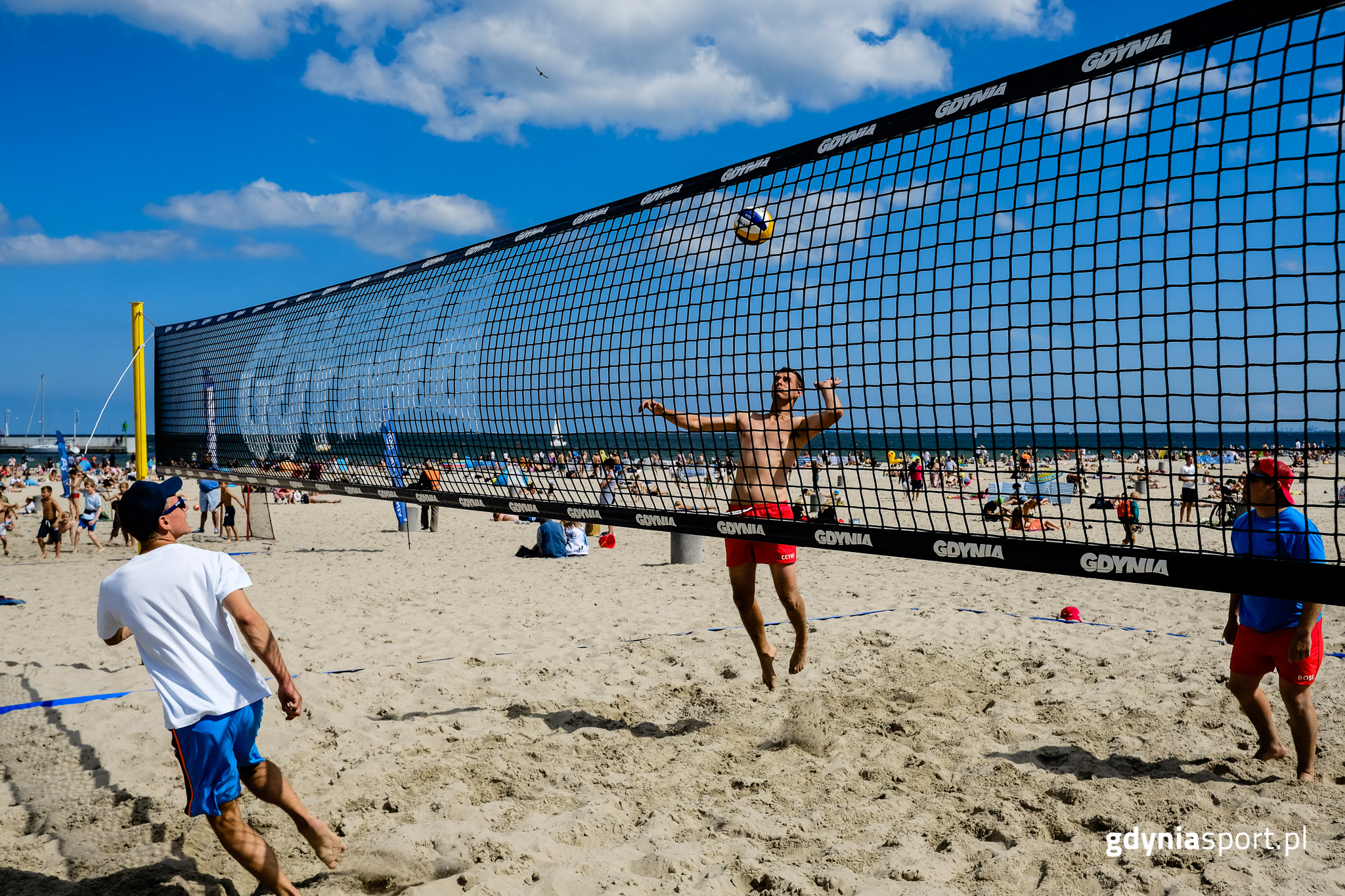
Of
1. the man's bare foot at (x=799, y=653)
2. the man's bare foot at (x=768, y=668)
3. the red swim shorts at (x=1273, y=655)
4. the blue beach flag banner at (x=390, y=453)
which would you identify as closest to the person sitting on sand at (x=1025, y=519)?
the red swim shorts at (x=1273, y=655)

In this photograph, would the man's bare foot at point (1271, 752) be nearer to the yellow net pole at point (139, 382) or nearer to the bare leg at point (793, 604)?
the bare leg at point (793, 604)

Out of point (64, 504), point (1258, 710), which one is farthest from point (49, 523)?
point (1258, 710)

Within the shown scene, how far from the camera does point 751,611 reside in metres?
5.02

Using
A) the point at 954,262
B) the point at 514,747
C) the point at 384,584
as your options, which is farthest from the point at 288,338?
the point at 954,262

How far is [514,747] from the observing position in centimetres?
456

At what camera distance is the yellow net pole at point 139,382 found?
7.38 m

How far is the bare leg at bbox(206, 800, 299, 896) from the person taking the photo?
285 centimetres

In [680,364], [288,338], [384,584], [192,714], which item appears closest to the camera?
[192,714]

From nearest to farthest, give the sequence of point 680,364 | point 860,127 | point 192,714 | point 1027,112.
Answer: point 192,714
point 1027,112
point 860,127
point 680,364

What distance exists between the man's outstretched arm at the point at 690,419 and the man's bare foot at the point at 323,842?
2641 mm

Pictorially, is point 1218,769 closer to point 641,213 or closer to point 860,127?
point 860,127

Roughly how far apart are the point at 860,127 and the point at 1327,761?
386 centimetres

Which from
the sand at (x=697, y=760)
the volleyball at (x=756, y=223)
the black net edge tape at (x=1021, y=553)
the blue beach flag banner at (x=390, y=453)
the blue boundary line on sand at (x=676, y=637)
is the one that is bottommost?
the sand at (x=697, y=760)

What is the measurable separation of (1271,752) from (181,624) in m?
4.92
